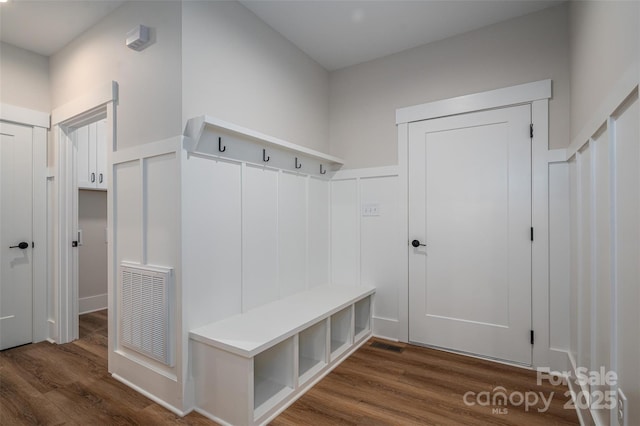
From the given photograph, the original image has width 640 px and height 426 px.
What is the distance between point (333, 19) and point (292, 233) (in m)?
1.87

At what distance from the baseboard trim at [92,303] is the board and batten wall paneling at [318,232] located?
2783 mm

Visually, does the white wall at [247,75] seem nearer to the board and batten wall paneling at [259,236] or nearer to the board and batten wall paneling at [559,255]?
the board and batten wall paneling at [259,236]

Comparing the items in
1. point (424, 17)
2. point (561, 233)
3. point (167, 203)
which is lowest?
point (561, 233)

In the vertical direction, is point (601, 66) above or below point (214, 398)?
above

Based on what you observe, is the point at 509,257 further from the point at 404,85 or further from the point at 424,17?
the point at 424,17

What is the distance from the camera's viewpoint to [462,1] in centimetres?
241

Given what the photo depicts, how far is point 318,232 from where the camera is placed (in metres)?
3.28

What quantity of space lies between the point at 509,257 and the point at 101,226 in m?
4.71

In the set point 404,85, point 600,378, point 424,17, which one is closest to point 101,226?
point 404,85

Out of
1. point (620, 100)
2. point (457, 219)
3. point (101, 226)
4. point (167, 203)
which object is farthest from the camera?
point (101, 226)

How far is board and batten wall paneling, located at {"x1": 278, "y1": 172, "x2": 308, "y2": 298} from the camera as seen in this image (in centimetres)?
276

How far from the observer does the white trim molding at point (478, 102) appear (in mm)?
2486

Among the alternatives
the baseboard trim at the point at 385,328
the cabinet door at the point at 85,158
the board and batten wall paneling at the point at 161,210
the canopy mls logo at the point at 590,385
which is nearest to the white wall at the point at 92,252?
the cabinet door at the point at 85,158

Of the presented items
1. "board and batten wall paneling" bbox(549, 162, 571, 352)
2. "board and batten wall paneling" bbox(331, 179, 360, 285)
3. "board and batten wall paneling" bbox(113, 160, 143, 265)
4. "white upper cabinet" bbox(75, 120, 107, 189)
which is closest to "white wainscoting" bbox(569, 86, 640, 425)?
"board and batten wall paneling" bbox(549, 162, 571, 352)
